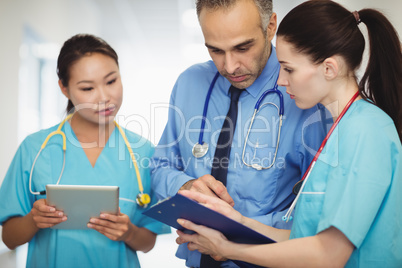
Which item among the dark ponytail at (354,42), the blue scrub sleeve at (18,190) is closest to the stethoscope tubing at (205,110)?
the dark ponytail at (354,42)

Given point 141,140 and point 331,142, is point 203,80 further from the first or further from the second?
point 331,142

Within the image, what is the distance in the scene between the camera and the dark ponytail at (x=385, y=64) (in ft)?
3.69

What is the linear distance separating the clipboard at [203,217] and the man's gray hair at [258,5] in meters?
0.68

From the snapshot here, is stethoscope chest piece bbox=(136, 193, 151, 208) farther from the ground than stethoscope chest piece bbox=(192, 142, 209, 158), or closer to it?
closer to it

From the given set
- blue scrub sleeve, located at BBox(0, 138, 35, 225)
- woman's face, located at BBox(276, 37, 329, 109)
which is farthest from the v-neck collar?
woman's face, located at BBox(276, 37, 329, 109)

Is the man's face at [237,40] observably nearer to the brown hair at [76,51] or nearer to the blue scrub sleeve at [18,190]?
the brown hair at [76,51]

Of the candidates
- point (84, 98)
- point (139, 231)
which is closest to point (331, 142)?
point (139, 231)

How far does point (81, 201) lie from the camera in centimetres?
148

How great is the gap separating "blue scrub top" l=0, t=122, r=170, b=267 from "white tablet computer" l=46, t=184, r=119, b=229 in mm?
108

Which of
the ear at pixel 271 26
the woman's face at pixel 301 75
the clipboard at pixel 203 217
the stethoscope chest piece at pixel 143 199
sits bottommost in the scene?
the stethoscope chest piece at pixel 143 199

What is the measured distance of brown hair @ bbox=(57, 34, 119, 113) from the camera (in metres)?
1.75

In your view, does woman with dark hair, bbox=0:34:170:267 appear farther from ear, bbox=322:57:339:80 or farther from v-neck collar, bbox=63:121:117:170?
ear, bbox=322:57:339:80

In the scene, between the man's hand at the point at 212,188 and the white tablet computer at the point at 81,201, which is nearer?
the man's hand at the point at 212,188

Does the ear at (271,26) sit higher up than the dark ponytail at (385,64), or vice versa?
the ear at (271,26)
